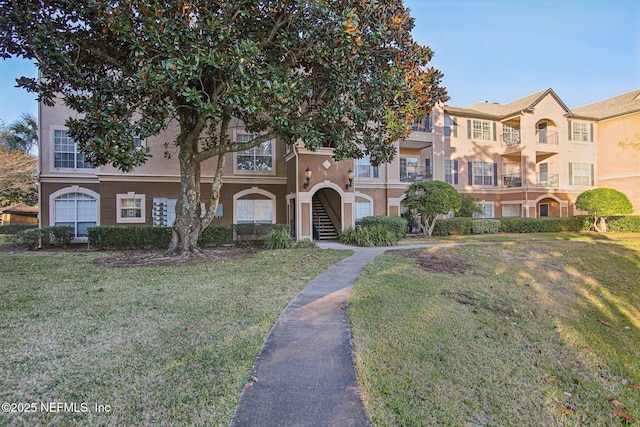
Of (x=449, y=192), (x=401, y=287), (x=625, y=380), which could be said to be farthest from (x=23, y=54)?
(x=449, y=192)

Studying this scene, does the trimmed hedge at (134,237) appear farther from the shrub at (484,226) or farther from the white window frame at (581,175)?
the white window frame at (581,175)

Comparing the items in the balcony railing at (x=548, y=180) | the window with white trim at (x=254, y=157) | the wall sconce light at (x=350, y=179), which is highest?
the window with white trim at (x=254, y=157)

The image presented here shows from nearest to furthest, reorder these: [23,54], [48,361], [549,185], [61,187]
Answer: [48,361] < [23,54] < [61,187] < [549,185]

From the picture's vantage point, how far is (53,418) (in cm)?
247

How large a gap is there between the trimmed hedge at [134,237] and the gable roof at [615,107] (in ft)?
94.8

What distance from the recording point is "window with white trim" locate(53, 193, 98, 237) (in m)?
15.1

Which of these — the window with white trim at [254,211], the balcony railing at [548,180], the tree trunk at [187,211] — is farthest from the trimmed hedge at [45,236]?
the balcony railing at [548,180]

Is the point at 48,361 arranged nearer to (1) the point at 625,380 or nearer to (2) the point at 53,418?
(2) the point at 53,418

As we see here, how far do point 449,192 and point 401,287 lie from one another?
1124 cm

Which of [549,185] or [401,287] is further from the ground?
[549,185]

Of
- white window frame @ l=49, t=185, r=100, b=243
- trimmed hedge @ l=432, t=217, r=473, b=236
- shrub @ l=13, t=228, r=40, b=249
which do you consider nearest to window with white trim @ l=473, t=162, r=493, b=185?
trimmed hedge @ l=432, t=217, r=473, b=236

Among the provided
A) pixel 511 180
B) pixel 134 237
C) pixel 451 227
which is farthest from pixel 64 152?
pixel 511 180

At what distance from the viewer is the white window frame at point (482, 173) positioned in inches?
912

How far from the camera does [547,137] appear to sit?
24047 mm
